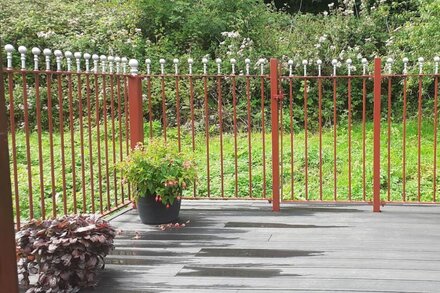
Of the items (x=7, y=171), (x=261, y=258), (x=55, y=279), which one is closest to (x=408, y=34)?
(x=261, y=258)

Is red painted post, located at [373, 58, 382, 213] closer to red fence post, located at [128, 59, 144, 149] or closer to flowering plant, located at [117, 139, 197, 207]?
flowering plant, located at [117, 139, 197, 207]

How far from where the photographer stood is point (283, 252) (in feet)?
12.8

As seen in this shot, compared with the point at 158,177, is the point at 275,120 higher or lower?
higher

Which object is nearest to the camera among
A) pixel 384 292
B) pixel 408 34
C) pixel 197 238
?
pixel 384 292

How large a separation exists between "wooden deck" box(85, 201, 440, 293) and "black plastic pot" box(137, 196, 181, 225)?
9cm

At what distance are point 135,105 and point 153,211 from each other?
46.4 inches

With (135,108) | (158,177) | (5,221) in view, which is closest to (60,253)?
(158,177)

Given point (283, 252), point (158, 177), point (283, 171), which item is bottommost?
point (283, 252)

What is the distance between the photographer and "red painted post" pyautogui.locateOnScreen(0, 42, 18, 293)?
50.4 inches

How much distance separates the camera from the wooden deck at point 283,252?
327 centimetres

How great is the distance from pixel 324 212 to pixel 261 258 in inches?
64.8

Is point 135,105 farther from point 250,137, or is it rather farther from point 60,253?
point 60,253

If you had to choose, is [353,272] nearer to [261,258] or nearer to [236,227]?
[261,258]

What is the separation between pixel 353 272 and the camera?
343cm
